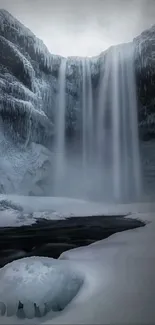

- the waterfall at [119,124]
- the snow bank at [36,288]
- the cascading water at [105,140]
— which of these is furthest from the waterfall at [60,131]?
the snow bank at [36,288]

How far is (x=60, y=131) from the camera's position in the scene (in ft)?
8.22

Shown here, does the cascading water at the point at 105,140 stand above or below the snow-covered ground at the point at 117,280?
above

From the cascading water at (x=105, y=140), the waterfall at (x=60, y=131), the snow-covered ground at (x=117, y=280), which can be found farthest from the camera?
the waterfall at (x=60, y=131)

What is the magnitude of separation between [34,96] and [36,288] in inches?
69.3

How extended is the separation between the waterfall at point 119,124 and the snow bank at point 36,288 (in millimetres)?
885

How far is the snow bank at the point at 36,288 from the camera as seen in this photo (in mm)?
1397

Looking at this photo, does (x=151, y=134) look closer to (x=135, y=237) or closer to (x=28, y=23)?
(x=135, y=237)

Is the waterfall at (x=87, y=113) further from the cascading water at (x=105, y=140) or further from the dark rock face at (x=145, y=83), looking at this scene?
the dark rock face at (x=145, y=83)

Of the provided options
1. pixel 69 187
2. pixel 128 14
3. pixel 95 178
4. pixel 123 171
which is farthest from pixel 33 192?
pixel 128 14

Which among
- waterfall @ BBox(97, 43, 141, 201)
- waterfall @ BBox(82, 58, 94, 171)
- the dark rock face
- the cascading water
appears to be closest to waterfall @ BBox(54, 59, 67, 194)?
the cascading water

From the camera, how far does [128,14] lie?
2.08 metres

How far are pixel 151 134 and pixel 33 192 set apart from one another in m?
1.14

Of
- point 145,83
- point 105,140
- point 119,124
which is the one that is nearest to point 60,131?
point 105,140

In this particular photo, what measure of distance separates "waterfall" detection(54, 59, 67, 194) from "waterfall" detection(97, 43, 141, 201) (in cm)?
33
